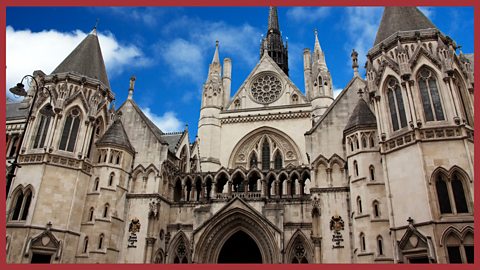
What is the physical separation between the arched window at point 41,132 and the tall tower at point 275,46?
37.2 metres

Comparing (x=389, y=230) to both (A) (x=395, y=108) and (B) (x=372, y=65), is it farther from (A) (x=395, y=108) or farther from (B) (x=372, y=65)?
(B) (x=372, y=65)

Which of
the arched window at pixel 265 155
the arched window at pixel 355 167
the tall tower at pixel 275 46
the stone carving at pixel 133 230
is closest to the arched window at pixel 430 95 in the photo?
the arched window at pixel 355 167

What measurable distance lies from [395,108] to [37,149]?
841 inches

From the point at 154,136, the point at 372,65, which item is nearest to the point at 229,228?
the point at 154,136

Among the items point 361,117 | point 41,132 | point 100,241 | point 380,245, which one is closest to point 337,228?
point 380,245

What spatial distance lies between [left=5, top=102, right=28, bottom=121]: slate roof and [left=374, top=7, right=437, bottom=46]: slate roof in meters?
25.5

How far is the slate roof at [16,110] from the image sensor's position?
26062 mm

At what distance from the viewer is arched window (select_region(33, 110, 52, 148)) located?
22.0 metres

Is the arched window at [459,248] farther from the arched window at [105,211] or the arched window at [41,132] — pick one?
the arched window at [41,132]

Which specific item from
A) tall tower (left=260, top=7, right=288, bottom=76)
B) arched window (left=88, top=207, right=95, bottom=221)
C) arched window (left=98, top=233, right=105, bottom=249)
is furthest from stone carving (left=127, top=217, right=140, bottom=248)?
tall tower (left=260, top=7, right=288, bottom=76)

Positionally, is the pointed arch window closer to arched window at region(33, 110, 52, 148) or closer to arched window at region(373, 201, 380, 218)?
arched window at region(373, 201, 380, 218)

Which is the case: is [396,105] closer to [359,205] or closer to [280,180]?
[359,205]

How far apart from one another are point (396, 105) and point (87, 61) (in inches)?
823

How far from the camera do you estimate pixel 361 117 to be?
21469 mm
